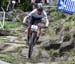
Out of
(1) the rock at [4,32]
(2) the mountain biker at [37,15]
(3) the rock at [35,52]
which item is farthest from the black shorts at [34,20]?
(1) the rock at [4,32]

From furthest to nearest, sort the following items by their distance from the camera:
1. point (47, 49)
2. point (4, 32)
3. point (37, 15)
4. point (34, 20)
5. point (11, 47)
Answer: point (4, 32)
point (11, 47)
point (47, 49)
point (34, 20)
point (37, 15)

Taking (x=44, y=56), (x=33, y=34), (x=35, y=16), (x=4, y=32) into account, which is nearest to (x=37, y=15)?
(x=35, y=16)

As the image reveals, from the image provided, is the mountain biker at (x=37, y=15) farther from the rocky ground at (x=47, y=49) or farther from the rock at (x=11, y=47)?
the rock at (x=11, y=47)

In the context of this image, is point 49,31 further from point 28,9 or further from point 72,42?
point 28,9

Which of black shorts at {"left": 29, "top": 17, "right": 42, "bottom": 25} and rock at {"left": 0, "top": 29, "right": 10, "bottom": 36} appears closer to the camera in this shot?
black shorts at {"left": 29, "top": 17, "right": 42, "bottom": 25}

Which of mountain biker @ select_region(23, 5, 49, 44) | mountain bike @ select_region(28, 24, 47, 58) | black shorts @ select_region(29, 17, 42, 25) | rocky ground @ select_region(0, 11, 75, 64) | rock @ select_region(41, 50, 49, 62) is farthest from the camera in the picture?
black shorts @ select_region(29, 17, 42, 25)

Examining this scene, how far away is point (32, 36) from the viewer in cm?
1160

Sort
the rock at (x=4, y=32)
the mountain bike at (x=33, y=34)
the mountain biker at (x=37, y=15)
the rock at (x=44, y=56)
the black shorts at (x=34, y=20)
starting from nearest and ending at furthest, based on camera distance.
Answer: the mountain bike at (x=33, y=34), the rock at (x=44, y=56), the mountain biker at (x=37, y=15), the black shorts at (x=34, y=20), the rock at (x=4, y=32)

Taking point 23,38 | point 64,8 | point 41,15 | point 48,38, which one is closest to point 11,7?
point 64,8

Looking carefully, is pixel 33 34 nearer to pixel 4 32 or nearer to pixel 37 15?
pixel 37 15

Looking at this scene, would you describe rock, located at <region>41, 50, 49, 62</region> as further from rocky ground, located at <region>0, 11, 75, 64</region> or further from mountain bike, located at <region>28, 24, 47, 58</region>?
mountain bike, located at <region>28, 24, 47, 58</region>

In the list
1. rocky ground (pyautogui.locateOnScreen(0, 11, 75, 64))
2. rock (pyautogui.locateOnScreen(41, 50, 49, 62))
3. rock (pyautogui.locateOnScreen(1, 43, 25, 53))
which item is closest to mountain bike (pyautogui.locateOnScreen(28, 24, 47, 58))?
rocky ground (pyautogui.locateOnScreen(0, 11, 75, 64))

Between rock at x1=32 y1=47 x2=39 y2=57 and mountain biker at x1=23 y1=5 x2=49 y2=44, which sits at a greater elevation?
mountain biker at x1=23 y1=5 x2=49 y2=44

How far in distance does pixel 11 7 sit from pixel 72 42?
1057cm
